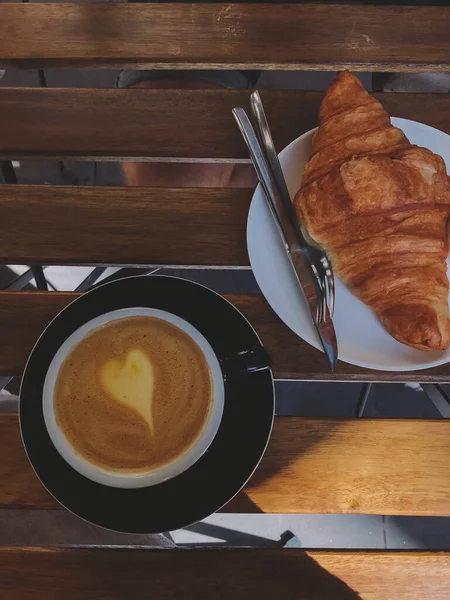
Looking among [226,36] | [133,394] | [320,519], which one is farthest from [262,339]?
[320,519]

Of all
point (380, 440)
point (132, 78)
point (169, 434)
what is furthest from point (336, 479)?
point (132, 78)

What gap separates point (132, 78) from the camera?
1.29m

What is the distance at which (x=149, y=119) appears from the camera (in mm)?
855

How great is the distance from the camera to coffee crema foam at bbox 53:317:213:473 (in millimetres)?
612

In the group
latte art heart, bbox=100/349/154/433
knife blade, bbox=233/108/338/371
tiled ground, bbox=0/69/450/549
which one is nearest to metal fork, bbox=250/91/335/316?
knife blade, bbox=233/108/338/371

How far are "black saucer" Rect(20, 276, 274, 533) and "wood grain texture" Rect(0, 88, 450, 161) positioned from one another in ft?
0.86

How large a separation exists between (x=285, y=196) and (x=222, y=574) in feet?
1.60

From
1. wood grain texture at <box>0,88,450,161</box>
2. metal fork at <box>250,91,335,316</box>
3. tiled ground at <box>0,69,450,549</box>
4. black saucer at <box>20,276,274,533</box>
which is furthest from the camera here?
tiled ground at <box>0,69,450,549</box>

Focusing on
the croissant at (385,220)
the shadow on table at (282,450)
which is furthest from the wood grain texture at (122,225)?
the shadow on table at (282,450)

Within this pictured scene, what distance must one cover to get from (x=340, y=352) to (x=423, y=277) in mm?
142

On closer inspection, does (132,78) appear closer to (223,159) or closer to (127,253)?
(223,159)

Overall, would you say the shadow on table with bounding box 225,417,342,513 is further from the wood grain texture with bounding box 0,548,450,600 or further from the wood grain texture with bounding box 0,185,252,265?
the wood grain texture with bounding box 0,185,252,265

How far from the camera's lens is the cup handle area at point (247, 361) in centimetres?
64

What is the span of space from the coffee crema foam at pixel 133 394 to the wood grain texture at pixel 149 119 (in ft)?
1.06
